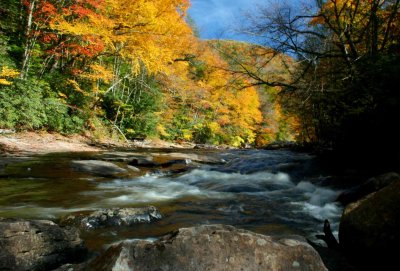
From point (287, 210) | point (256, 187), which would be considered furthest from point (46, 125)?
point (287, 210)

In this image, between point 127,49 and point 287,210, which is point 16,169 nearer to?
point 287,210

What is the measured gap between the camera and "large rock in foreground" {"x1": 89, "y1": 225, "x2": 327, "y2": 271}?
1.86m

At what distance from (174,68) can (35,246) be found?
784 inches

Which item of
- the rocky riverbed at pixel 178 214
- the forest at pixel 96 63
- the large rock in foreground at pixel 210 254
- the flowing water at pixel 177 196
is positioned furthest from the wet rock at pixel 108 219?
the forest at pixel 96 63

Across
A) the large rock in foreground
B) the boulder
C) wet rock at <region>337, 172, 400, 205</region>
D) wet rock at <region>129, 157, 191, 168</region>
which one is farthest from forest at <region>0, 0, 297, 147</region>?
the large rock in foreground

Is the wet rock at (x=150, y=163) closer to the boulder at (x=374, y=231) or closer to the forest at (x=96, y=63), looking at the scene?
the forest at (x=96, y=63)

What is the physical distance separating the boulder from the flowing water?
100 centimetres

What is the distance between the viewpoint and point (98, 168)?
25.6 feet

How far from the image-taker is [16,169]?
7.12 metres

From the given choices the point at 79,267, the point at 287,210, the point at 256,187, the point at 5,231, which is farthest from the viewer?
the point at 256,187

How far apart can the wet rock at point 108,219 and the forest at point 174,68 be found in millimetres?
5250

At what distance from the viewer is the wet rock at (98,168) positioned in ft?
24.8

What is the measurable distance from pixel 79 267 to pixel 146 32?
1381 cm

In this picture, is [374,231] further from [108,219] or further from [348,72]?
[348,72]
